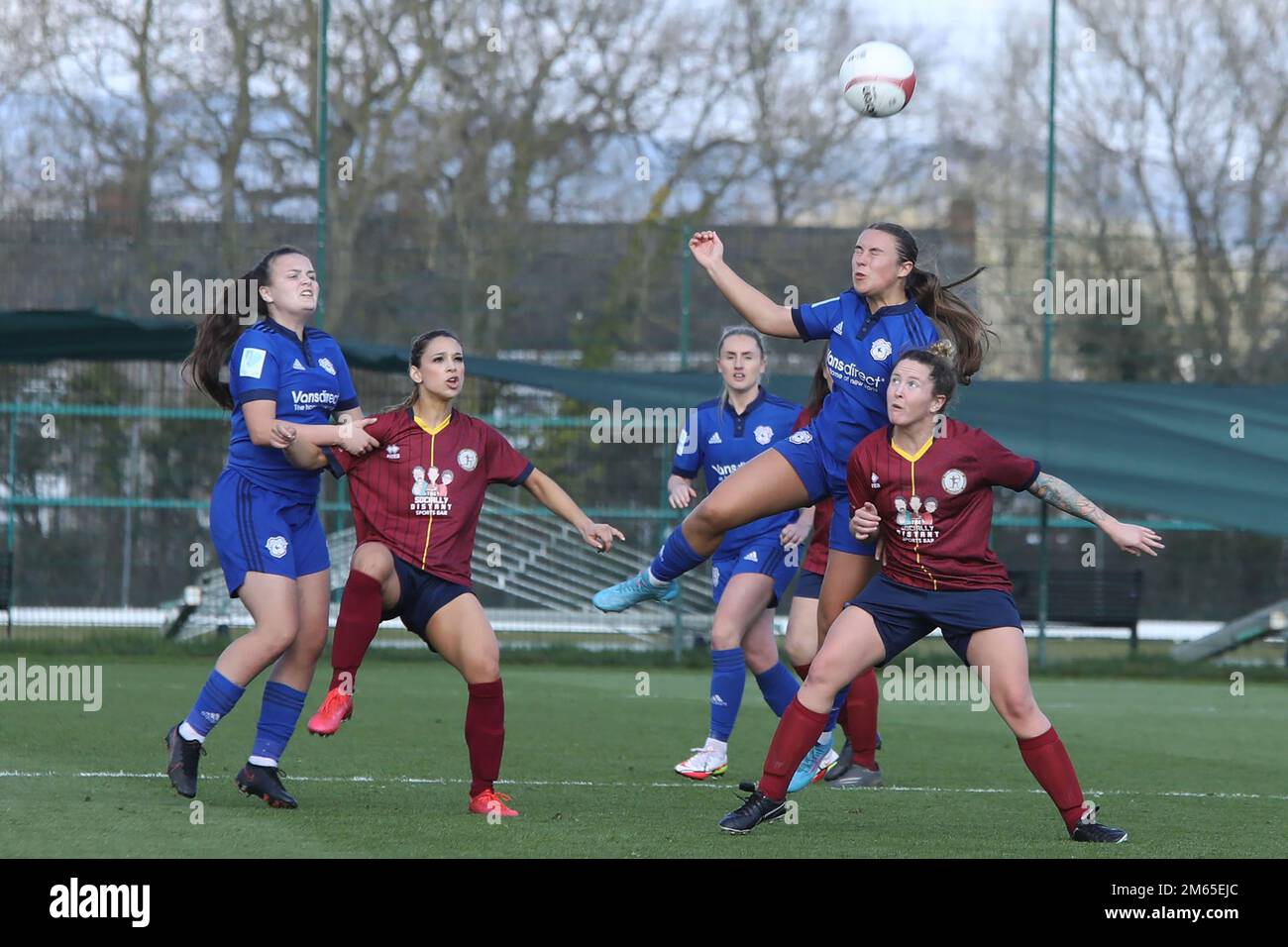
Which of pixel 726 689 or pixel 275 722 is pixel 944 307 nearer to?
pixel 726 689

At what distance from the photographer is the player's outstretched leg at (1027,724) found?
17.9ft

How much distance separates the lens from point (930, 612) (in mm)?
5523

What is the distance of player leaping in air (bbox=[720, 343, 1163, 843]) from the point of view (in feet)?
18.0

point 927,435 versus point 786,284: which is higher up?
point 786,284

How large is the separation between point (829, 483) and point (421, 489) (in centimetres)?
143

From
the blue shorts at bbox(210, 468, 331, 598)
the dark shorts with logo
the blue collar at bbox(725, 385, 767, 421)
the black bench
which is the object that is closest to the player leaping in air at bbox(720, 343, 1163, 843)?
the dark shorts with logo

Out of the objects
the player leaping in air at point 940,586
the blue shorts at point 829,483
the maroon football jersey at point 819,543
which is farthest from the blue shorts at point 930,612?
the maroon football jersey at point 819,543

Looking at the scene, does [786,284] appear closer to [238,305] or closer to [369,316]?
[369,316]

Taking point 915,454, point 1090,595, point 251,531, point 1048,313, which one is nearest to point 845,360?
point 915,454

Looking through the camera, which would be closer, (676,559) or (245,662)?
(245,662)

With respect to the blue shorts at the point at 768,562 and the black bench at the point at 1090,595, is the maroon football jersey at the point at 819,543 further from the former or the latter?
the black bench at the point at 1090,595

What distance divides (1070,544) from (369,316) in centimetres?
610
